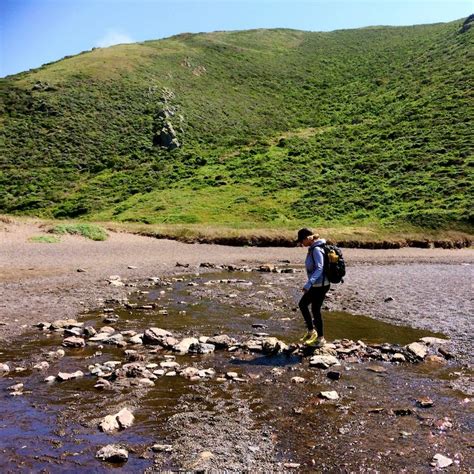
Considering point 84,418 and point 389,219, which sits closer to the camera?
point 84,418

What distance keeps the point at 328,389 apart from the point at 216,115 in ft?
251

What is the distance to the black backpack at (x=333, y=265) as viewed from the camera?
10.6m

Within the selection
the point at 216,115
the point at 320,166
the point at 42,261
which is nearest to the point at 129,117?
the point at 216,115

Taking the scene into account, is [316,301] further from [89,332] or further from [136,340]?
[89,332]

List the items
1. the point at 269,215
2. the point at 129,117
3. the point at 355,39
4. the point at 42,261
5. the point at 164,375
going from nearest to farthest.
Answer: the point at 164,375 < the point at 42,261 < the point at 269,215 < the point at 129,117 < the point at 355,39

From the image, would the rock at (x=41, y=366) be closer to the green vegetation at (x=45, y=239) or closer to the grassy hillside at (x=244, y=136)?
the green vegetation at (x=45, y=239)

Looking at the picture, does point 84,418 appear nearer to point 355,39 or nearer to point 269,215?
point 269,215

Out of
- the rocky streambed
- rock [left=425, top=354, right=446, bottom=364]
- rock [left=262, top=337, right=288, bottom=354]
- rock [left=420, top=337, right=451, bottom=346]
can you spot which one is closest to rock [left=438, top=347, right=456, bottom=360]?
the rocky streambed

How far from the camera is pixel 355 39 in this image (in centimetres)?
12581

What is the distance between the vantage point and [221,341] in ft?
36.0

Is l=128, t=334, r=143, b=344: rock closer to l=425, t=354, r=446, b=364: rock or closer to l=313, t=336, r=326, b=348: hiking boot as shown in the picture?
l=313, t=336, r=326, b=348: hiking boot

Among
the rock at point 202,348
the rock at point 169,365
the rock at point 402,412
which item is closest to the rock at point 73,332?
the rock at point 202,348

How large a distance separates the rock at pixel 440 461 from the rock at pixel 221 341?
17.9 ft

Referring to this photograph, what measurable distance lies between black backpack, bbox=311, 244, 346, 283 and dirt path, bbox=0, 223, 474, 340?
4301mm
